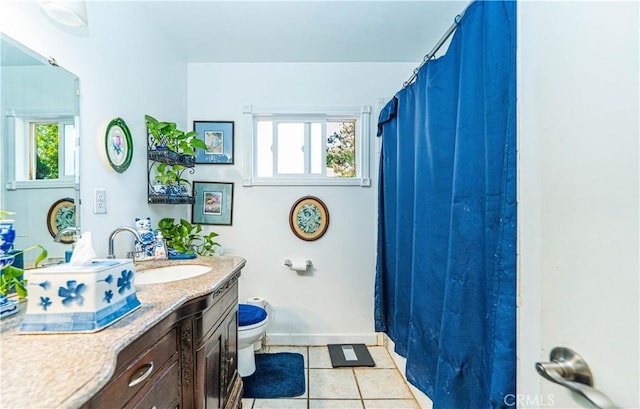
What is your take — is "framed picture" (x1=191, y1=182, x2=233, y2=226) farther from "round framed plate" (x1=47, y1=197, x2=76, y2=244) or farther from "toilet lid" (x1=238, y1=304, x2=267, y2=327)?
"round framed plate" (x1=47, y1=197, x2=76, y2=244)

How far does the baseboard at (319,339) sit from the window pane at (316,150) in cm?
139

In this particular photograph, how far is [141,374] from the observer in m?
0.78

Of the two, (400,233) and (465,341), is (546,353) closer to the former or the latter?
(465,341)

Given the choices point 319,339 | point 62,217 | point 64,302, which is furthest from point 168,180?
point 319,339

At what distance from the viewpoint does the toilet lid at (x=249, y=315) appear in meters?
1.85

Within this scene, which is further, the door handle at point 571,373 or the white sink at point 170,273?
the white sink at point 170,273

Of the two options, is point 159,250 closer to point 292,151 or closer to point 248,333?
point 248,333

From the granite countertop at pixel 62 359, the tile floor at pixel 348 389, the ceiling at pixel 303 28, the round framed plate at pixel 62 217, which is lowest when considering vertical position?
the tile floor at pixel 348 389

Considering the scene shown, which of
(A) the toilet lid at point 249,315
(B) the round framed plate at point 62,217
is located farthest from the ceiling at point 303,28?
(A) the toilet lid at point 249,315

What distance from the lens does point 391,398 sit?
70.5 inches

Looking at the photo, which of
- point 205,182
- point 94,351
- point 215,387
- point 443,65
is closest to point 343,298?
point 215,387

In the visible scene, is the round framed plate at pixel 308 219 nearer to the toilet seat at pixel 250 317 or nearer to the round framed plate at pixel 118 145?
the toilet seat at pixel 250 317

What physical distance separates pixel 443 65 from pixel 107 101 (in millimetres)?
1634

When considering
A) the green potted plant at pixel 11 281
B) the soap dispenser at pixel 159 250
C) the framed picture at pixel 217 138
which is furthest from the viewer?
the framed picture at pixel 217 138
